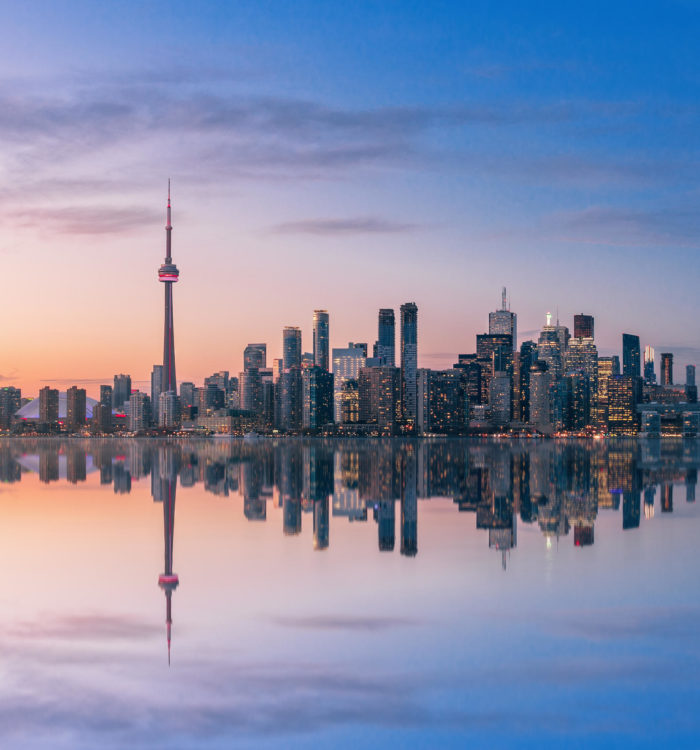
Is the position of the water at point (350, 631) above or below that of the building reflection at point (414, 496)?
above

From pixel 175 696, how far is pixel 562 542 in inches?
888

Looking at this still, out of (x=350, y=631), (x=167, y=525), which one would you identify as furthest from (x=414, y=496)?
(x=350, y=631)

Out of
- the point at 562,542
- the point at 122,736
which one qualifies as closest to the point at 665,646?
the point at 122,736

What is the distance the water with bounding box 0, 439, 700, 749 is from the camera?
15383 mm

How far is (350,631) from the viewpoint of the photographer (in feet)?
71.0

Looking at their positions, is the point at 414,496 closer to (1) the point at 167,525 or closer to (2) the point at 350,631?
(1) the point at 167,525

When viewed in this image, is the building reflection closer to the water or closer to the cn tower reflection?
the cn tower reflection

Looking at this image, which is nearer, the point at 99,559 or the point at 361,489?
the point at 99,559

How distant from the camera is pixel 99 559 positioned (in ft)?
109

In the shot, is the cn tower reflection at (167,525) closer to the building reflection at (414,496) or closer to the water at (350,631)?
the building reflection at (414,496)

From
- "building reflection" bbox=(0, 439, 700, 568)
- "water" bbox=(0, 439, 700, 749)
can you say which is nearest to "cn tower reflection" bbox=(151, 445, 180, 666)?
"building reflection" bbox=(0, 439, 700, 568)

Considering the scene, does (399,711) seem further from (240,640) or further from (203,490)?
(203,490)

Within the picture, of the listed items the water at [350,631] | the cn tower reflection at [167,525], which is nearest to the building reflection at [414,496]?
the cn tower reflection at [167,525]

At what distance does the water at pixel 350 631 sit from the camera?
15383 millimetres
